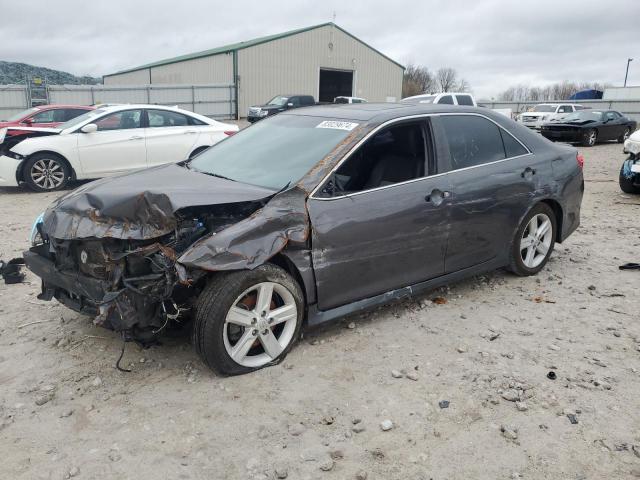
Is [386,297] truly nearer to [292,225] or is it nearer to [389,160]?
[292,225]

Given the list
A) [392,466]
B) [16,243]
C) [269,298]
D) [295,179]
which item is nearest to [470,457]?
[392,466]

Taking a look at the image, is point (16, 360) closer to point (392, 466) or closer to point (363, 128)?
point (392, 466)

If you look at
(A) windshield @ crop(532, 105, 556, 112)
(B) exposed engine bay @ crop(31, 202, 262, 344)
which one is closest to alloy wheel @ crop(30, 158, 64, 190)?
(B) exposed engine bay @ crop(31, 202, 262, 344)

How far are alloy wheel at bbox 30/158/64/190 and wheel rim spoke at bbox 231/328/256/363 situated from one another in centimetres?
762

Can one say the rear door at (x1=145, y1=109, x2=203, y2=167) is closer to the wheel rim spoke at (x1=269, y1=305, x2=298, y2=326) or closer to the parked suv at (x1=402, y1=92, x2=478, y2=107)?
the wheel rim spoke at (x1=269, y1=305, x2=298, y2=326)

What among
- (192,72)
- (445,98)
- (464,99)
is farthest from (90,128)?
(192,72)

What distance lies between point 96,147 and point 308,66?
29.1 m

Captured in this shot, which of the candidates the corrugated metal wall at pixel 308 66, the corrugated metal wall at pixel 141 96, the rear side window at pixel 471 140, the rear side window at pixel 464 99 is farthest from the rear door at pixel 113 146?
the corrugated metal wall at pixel 308 66

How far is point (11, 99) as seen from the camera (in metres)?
23.2

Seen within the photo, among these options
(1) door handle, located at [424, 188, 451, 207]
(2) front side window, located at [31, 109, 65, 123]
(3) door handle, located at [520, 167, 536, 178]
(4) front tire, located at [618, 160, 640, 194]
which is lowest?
(4) front tire, located at [618, 160, 640, 194]

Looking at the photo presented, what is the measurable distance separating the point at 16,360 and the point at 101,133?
684 cm

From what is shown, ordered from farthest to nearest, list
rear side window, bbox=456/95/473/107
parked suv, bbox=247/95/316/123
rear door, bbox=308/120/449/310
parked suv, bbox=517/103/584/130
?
1. parked suv, bbox=247/95/316/123
2. parked suv, bbox=517/103/584/130
3. rear side window, bbox=456/95/473/107
4. rear door, bbox=308/120/449/310

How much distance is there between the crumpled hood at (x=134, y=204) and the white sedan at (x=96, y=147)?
617cm

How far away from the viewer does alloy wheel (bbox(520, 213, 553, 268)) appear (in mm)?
5059
